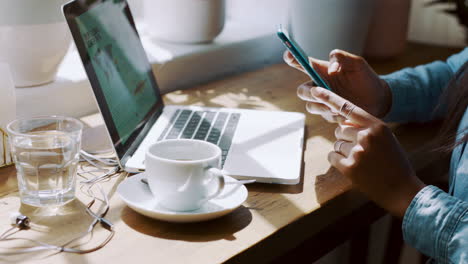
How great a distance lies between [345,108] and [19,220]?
1.54 ft

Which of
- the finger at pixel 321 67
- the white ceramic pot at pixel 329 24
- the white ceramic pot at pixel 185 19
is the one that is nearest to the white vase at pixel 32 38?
the white ceramic pot at pixel 185 19

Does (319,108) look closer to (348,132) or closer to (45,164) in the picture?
(348,132)

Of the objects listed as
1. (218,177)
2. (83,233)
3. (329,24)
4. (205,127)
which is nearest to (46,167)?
(83,233)

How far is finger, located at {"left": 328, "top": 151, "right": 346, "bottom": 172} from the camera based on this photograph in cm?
79

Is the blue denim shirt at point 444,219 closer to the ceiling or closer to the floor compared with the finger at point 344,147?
closer to the floor

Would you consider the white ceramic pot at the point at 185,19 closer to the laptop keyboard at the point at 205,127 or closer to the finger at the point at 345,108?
the laptop keyboard at the point at 205,127

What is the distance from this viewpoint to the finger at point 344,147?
80cm

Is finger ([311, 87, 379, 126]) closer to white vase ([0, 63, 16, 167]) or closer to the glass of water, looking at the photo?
the glass of water

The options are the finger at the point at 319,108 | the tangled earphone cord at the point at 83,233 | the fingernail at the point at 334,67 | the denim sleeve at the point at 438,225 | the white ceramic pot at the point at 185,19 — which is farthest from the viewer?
the white ceramic pot at the point at 185,19

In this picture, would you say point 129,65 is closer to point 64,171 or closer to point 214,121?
point 214,121

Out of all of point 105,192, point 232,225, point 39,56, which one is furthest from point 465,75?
point 39,56

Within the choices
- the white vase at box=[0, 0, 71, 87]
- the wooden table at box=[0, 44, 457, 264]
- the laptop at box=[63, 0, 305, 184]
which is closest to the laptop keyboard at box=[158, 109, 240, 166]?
the laptop at box=[63, 0, 305, 184]

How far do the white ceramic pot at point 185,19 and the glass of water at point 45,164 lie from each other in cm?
64

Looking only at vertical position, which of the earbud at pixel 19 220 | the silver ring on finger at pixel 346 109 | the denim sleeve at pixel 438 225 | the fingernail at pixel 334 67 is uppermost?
the silver ring on finger at pixel 346 109
